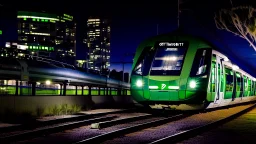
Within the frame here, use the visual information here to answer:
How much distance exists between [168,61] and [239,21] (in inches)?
502

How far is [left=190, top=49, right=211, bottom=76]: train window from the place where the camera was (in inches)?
683

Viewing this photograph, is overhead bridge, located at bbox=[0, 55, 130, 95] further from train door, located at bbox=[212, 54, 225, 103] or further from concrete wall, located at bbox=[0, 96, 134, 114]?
train door, located at bbox=[212, 54, 225, 103]

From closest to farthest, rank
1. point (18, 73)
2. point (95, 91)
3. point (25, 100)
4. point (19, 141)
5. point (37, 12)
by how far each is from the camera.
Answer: point (19, 141) < point (25, 100) < point (18, 73) < point (95, 91) < point (37, 12)

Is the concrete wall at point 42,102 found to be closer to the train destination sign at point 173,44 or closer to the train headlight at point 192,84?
the train destination sign at point 173,44

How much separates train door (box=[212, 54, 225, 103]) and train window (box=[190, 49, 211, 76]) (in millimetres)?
973

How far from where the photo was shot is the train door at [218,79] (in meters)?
19.0

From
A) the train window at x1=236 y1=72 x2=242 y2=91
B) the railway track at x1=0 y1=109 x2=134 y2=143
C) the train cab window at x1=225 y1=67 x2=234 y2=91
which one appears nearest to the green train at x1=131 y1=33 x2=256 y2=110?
the railway track at x1=0 y1=109 x2=134 y2=143

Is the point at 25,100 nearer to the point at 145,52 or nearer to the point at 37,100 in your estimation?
the point at 37,100

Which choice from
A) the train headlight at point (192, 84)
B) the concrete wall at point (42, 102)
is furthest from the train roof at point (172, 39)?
the concrete wall at point (42, 102)

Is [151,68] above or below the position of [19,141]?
above

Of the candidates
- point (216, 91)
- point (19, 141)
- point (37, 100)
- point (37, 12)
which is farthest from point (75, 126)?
point (37, 12)

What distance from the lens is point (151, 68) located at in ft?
58.1

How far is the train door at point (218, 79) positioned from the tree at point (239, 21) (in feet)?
27.1

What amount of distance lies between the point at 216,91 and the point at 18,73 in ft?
32.3
